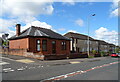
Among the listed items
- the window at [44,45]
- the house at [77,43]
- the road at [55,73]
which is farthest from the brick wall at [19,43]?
the house at [77,43]

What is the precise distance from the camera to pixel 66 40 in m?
28.0

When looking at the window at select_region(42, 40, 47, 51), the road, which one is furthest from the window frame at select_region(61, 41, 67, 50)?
the road

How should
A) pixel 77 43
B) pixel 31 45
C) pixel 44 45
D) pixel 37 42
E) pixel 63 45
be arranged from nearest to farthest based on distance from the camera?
pixel 31 45
pixel 37 42
pixel 44 45
pixel 63 45
pixel 77 43

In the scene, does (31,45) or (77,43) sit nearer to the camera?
(31,45)

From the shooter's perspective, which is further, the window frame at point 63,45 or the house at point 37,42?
the window frame at point 63,45

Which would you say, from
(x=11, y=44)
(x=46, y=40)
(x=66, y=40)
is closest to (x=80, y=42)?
(x=66, y=40)

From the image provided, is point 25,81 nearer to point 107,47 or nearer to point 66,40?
point 66,40

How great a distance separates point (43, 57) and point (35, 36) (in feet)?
21.6

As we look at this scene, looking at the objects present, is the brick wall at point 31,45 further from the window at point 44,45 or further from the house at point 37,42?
the window at point 44,45

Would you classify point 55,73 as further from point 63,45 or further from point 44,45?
point 63,45

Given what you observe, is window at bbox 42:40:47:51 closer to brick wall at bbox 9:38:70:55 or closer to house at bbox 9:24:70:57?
house at bbox 9:24:70:57

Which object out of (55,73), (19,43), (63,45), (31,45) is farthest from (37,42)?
(55,73)

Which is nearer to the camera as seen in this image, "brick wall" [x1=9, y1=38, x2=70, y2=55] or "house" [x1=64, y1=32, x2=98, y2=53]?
"brick wall" [x1=9, y1=38, x2=70, y2=55]

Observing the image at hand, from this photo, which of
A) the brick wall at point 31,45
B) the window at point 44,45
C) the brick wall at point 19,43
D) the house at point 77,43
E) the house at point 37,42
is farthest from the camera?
the house at point 77,43
